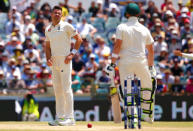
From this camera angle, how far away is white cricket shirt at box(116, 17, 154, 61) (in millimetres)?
11633

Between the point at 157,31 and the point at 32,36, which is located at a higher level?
the point at 157,31

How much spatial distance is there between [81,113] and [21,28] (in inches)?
194

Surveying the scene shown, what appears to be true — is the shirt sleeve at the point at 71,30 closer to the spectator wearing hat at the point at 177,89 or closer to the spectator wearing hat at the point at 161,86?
the spectator wearing hat at the point at 161,86

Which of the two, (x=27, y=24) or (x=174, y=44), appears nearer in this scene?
(x=174, y=44)

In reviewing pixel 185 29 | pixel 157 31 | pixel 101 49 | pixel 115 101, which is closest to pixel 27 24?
pixel 101 49

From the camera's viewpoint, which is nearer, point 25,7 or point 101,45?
point 101,45

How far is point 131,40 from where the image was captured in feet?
38.3

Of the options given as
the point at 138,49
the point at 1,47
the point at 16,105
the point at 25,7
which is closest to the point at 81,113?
the point at 16,105

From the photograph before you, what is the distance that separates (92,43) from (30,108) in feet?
15.2

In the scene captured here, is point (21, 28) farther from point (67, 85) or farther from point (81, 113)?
point (67, 85)

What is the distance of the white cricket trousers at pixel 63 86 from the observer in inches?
500

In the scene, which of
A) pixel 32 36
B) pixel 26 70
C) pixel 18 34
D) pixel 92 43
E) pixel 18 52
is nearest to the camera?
pixel 26 70

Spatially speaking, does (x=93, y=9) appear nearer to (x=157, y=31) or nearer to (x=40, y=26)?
(x=40, y=26)

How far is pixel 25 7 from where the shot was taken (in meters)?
24.4
